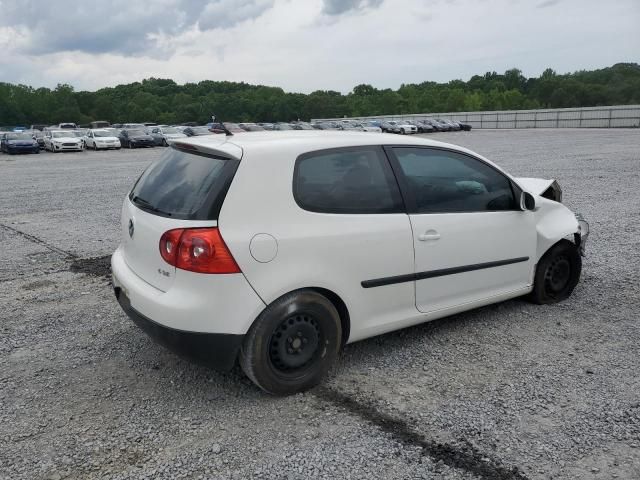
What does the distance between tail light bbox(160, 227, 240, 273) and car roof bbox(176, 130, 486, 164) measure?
533 millimetres

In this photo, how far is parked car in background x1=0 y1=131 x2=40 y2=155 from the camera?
31811mm

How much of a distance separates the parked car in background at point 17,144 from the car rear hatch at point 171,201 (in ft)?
106

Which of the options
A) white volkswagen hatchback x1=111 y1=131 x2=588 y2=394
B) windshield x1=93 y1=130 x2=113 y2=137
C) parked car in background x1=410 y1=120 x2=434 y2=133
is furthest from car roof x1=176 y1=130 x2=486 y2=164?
parked car in background x1=410 y1=120 x2=434 y2=133

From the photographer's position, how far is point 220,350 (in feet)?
10.7

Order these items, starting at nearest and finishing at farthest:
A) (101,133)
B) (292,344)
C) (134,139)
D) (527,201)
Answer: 1. (292,344)
2. (527,201)
3. (134,139)
4. (101,133)

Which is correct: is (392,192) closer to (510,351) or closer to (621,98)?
(510,351)

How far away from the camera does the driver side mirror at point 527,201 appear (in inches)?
179

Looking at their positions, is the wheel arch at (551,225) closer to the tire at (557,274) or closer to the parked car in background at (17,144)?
the tire at (557,274)

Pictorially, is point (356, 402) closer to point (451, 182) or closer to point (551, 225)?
point (451, 182)

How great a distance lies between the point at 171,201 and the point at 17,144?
1294 inches

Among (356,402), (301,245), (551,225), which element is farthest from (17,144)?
(356,402)

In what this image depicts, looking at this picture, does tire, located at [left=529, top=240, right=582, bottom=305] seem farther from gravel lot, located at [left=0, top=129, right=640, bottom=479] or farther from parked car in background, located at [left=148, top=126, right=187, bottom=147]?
parked car in background, located at [left=148, top=126, right=187, bottom=147]

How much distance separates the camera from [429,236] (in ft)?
13.0

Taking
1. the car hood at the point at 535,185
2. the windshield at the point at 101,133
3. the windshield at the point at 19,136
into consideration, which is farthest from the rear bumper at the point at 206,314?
the windshield at the point at 101,133
